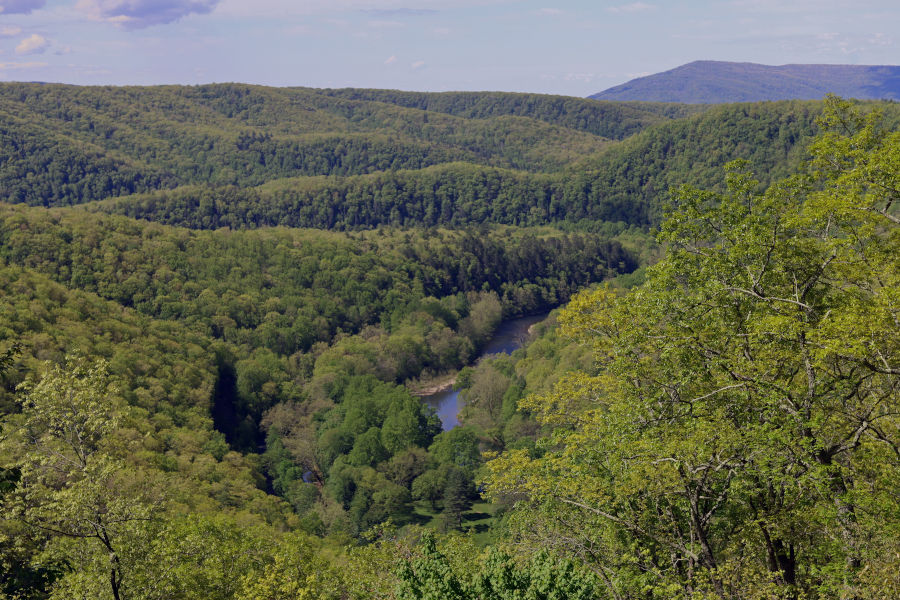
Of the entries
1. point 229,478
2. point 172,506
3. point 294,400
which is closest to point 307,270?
point 294,400

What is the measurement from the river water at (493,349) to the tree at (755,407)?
76714 millimetres

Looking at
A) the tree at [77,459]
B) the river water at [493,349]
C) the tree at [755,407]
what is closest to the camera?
the tree at [755,407]

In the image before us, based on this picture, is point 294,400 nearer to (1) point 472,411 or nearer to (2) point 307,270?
(1) point 472,411

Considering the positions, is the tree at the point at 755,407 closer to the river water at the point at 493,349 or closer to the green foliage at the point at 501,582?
the green foliage at the point at 501,582

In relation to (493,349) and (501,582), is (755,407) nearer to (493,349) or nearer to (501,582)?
(501,582)

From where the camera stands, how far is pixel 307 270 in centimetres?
15712

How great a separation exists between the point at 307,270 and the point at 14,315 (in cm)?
7859

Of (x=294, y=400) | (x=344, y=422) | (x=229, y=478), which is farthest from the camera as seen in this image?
(x=294, y=400)

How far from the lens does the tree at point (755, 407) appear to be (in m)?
15.6

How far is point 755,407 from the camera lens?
59.4ft

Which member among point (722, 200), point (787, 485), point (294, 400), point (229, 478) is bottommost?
point (294, 400)

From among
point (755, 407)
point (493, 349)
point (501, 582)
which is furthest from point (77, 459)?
point (493, 349)

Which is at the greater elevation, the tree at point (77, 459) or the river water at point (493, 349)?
the tree at point (77, 459)

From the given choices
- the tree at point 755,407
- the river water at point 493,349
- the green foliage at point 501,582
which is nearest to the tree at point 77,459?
the green foliage at point 501,582
